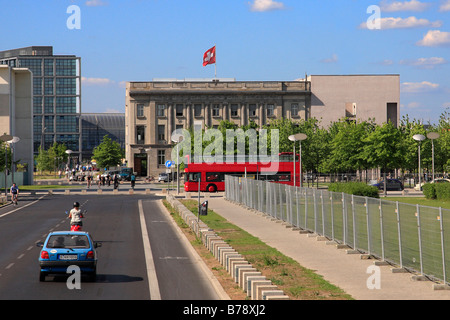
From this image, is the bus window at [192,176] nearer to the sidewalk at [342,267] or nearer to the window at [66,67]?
the sidewalk at [342,267]

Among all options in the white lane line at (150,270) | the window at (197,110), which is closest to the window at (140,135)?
the window at (197,110)

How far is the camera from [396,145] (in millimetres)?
71562

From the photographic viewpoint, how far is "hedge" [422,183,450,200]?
184ft

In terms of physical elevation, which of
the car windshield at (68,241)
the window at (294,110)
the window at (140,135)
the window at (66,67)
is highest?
the window at (66,67)

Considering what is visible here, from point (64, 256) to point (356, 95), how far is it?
106 m

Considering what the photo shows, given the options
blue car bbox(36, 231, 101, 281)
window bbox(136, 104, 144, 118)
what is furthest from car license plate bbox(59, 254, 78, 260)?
window bbox(136, 104, 144, 118)

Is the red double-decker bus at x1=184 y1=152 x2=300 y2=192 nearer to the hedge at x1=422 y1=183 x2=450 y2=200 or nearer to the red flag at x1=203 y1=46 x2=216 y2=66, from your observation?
the hedge at x1=422 y1=183 x2=450 y2=200

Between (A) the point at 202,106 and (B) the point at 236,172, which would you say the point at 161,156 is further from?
(B) the point at 236,172

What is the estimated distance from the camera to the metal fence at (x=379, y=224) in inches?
695

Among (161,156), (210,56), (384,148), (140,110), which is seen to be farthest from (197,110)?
(384,148)

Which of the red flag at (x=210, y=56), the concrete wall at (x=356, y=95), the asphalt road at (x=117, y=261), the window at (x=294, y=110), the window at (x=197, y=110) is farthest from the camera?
the concrete wall at (x=356, y=95)

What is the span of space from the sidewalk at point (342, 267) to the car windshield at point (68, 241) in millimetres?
6290
